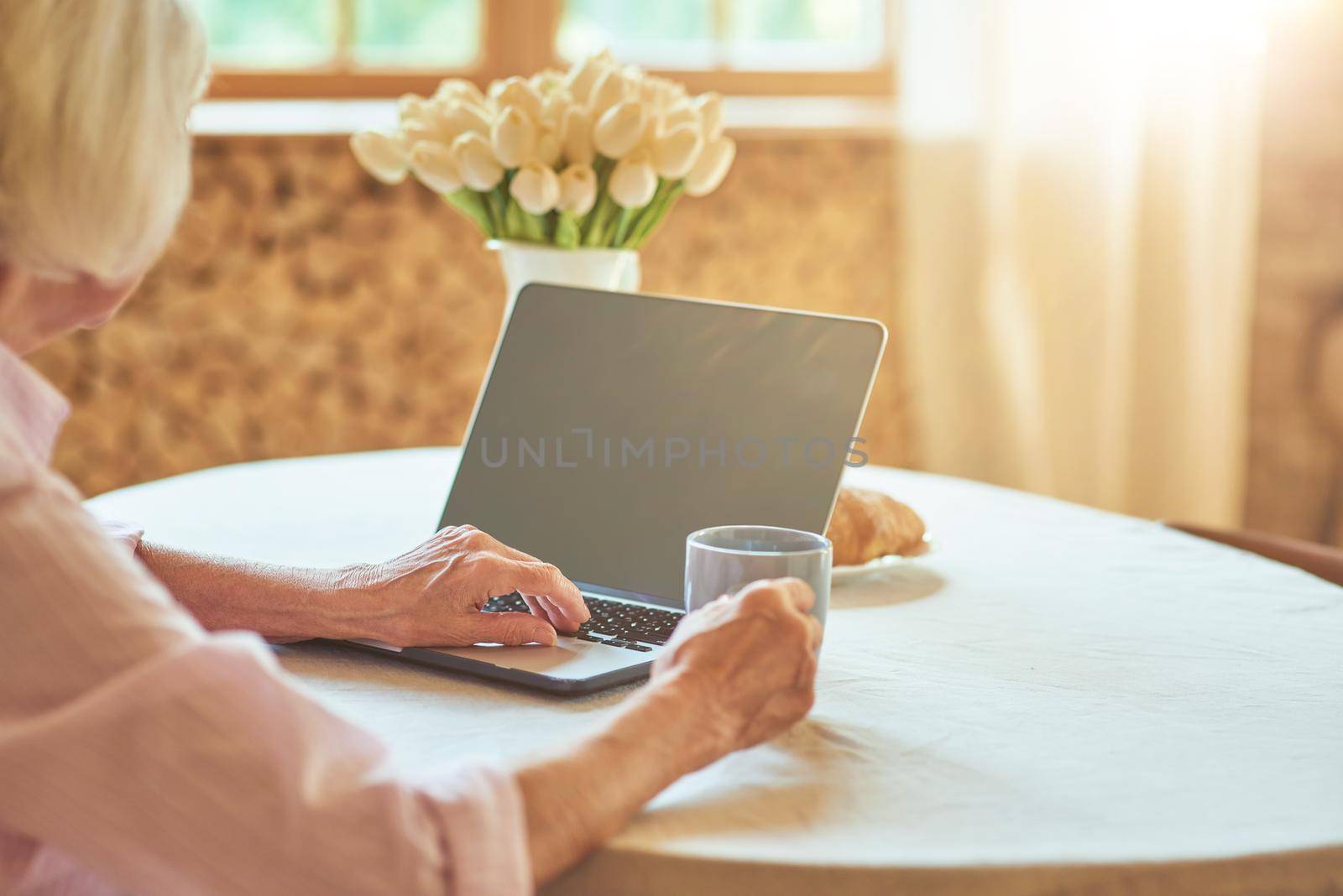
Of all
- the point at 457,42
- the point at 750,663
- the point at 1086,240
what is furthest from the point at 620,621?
the point at 457,42

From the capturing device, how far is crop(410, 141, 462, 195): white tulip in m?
1.38

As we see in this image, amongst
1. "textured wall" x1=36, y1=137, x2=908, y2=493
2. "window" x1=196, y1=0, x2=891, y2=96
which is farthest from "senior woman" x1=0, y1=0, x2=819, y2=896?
"window" x1=196, y1=0, x2=891, y2=96

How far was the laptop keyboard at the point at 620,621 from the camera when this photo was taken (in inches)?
37.5

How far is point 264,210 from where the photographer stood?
2.74 meters

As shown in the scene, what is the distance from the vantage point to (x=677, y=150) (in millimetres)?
1381

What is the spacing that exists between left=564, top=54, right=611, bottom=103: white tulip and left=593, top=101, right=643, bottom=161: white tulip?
0.04 meters

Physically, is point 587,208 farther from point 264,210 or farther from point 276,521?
point 264,210

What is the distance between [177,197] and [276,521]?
722 mm

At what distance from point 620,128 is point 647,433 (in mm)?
368

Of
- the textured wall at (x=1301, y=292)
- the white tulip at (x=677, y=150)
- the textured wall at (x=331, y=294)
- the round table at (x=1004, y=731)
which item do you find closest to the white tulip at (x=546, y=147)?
the white tulip at (x=677, y=150)

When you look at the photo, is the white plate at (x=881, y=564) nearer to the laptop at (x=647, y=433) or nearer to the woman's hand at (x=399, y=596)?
the laptop at (x=647, y=433)

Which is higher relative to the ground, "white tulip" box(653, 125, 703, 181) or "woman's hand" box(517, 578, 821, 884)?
"white tulip" box(653, 125, 703, 181)

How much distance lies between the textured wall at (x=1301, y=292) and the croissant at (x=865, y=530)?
1.80m

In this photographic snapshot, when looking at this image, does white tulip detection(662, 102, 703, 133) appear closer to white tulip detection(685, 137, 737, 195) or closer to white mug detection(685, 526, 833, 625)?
white tulip detection(685, 137, 737, 195)
